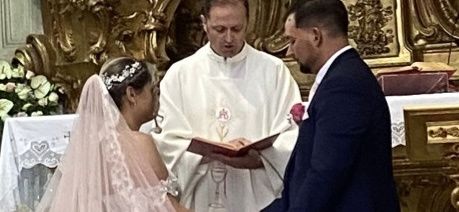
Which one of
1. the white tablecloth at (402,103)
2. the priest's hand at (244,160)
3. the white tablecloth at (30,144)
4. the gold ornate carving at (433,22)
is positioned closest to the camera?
the priest's hand at (244,160)

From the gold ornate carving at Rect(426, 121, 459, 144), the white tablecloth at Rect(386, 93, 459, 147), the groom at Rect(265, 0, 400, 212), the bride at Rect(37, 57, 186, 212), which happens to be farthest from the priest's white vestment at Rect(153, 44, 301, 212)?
the groom at Rect(265, 0, 400, 212)

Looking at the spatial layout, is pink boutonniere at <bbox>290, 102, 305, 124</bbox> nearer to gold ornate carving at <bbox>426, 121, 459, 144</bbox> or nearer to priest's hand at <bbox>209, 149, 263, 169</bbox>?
priest's hand at <bbox>209, 149, 263, 169</bbox>

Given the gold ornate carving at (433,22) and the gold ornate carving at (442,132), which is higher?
the gold ornate carving at (433,22)

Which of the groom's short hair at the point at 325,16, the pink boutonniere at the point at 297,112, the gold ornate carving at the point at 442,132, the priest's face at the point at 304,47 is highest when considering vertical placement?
the groom's short hair at the point at 325,16

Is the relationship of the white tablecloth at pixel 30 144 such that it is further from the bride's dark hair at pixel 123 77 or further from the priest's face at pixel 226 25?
the bride's dark hair at pixel 123 77

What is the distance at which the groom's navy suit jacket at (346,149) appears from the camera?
147 inches

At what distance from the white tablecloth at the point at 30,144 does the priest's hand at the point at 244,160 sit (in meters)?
1.06

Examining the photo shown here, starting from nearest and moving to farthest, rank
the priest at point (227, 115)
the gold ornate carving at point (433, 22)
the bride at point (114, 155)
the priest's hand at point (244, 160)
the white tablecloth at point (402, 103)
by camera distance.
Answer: the bride at point (114, 155) < the priest's hand at point (244, 160) < the priest at point (227, 115) < the white tablecloth at point (402, 103) < the gold ornate carving at point (433, 22)

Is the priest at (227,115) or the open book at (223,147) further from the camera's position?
the priest at (227,115)

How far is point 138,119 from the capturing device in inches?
169

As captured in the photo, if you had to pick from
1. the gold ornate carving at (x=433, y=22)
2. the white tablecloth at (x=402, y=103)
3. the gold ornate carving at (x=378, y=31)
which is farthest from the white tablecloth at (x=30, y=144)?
Result: the gold ornate carving at (x=433, y=22)

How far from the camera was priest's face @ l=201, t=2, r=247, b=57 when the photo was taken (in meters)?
5.22

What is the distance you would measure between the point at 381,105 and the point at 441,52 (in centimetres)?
320

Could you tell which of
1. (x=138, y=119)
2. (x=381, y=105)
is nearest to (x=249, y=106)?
(x=138, y=119)
